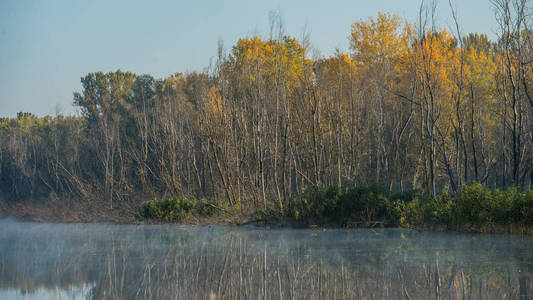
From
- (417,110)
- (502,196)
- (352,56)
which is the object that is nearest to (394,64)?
(352,56)

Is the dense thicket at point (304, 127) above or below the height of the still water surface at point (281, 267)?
above

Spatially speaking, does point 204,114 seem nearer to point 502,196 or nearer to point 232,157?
point 232,157

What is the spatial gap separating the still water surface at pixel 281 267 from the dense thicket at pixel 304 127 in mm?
3968

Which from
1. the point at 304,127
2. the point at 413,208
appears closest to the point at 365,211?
the point at 413,208

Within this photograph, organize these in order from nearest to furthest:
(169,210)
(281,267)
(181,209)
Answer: (281,267)
(181,209)
(169,210)

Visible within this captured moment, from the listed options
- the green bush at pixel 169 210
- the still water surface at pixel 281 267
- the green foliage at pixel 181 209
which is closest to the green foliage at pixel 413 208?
the still water surface at pixel 281 267

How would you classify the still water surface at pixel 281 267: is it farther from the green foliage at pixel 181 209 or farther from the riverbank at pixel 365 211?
the green foliage at pixel 181 209

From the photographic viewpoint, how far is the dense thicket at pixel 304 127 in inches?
645

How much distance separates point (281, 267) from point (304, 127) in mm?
12065

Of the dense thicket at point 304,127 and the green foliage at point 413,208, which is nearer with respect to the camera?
the green foliage at point 413,208

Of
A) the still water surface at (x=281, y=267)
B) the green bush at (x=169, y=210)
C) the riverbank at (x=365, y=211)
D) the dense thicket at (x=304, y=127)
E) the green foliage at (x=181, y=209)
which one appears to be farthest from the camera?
the green bush at (x=169, y=210)

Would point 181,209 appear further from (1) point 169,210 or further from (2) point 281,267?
(2) point 281,267

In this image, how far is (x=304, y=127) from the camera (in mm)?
19750

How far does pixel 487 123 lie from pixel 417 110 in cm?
841
